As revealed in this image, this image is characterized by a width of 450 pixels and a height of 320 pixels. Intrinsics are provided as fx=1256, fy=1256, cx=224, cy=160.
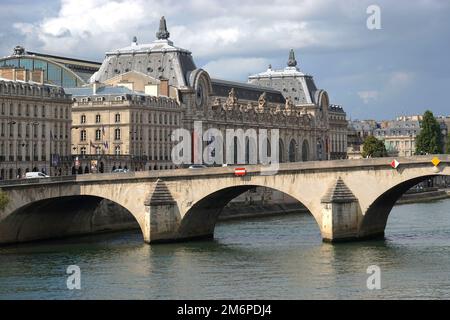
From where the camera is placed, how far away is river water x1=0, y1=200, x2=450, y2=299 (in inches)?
2405

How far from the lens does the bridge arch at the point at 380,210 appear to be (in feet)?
272

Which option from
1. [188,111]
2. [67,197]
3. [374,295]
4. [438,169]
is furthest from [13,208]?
[188,111]

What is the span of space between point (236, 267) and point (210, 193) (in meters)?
16.4

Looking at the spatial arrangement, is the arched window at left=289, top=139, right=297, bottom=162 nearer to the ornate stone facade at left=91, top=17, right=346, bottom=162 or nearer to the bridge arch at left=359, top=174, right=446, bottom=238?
the ornate stone facade at left=91, top=17, right=346, bottom=162

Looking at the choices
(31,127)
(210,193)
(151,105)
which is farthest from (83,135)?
(210,193)

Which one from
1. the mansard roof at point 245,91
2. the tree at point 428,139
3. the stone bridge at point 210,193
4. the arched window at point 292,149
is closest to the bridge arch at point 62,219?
the stone bridge at point 210,193

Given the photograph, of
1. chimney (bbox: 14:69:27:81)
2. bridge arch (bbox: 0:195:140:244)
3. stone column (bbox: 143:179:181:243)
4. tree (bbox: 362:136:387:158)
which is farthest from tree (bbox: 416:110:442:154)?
stone column (bbox: 143:179:181:243)

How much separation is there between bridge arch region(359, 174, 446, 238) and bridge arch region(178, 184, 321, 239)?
14.2 feet

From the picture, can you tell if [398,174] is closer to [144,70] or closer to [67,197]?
[67,197]

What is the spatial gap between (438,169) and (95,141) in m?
58.8

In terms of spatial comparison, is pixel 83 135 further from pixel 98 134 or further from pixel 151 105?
pixel 151 105

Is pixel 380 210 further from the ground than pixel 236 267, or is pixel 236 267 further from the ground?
pixel 380 210

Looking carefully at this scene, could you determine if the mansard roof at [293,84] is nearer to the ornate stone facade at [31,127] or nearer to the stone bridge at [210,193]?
the ornate stone facade at [31,127]

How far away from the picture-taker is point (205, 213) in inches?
3561
